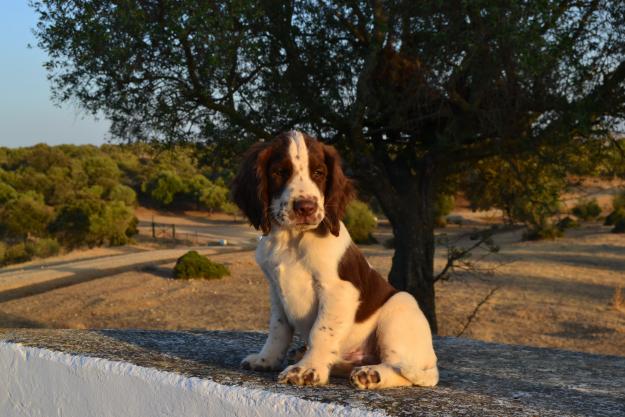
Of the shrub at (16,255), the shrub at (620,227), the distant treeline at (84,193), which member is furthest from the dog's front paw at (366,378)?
the shrub at (620,227)

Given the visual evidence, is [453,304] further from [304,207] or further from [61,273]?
[304,207]

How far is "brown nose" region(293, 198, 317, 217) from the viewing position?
3386mm

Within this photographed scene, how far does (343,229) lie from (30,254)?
2996 centimetres

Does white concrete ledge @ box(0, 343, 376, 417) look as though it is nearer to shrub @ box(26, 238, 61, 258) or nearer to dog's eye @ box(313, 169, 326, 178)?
dog's eye @ box(313, 169, 326, 178)

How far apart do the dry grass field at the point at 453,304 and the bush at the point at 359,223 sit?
1043 centimetres

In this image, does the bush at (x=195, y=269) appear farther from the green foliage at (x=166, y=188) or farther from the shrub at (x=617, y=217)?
the green foliage at (x=166, y=188)

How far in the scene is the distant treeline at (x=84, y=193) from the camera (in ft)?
108

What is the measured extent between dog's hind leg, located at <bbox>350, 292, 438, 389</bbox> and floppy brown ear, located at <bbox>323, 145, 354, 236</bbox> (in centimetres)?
54

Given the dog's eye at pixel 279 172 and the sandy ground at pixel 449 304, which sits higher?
the dog's eye at pixel 279 172

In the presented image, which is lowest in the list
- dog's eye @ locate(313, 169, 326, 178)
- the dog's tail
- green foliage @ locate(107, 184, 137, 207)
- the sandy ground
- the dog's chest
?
the sandy ground

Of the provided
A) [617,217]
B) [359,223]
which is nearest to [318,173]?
[359,223]

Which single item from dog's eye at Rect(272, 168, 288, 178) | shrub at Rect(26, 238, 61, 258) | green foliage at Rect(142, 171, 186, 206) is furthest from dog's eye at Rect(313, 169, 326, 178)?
green foliage at Rect(142, 171, 186, 206)

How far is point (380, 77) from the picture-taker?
10422 millimetres

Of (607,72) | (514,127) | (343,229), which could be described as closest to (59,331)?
(343,229)
